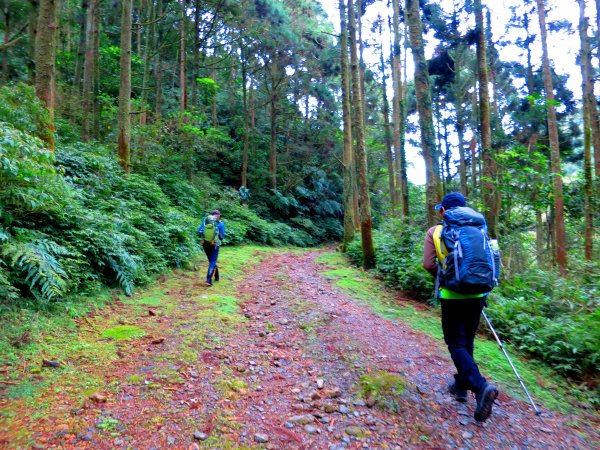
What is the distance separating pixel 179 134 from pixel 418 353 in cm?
1441

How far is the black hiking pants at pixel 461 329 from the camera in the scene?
348cm

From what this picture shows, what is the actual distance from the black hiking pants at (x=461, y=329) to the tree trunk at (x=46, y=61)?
7.82 metres

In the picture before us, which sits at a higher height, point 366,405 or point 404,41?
point 404,41

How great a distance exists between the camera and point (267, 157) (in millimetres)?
25703

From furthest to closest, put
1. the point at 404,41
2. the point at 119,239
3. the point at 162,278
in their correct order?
1. the point at 404,41
2. the point at 162,278
3. the point at 119,239

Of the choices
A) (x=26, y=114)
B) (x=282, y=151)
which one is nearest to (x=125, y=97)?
(x=26, y=114)

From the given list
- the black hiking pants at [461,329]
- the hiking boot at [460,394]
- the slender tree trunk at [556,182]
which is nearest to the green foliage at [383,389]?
the hiking boot at [460,394]

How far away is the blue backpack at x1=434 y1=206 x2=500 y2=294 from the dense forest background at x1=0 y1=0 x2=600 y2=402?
2.43m

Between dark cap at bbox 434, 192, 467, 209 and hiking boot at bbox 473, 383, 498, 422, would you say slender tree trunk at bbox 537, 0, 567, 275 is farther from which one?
hiking boot at bbox 473, 383, 498, 422

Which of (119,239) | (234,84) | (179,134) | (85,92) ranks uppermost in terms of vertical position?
(234,84)

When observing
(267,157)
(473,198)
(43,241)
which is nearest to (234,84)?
(267,157)

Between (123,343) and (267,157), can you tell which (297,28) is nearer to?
(267,157)

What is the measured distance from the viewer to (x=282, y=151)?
1034 inches

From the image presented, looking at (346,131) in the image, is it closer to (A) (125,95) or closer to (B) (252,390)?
(A) (125,95)
